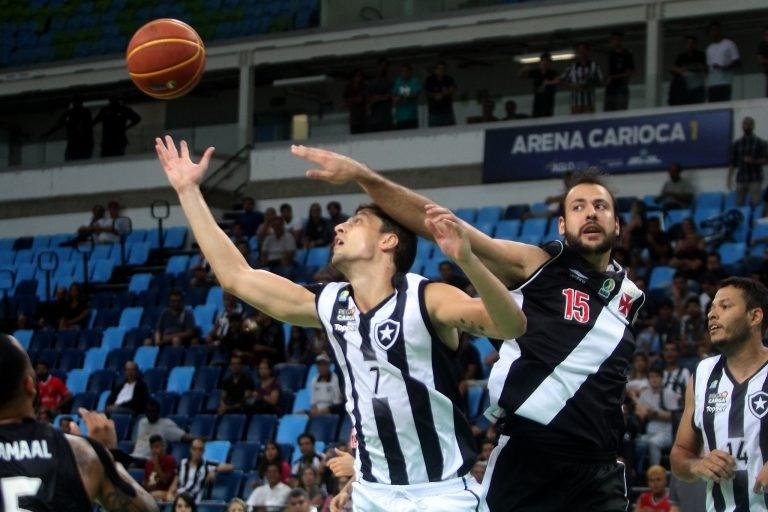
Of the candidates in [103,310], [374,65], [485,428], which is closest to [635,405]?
[485,428]

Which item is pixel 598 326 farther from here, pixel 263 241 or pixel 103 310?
pixel 103 310

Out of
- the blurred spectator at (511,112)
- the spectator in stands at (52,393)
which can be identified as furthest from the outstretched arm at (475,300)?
the blurred spectator at (511,112)

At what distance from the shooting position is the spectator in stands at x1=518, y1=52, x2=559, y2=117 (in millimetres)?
22438

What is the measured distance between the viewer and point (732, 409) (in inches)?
291

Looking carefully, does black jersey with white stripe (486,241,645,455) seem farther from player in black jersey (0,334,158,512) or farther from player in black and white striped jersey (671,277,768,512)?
player in black jersey (0,334,158,512)

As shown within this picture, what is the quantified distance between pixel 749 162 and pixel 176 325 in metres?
8.32

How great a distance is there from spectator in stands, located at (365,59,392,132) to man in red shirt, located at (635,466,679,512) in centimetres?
1220

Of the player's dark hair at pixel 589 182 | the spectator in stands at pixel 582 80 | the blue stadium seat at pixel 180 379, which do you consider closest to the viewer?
the player's dark hair at pixel 589 182

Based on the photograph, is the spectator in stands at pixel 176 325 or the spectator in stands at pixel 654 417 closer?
the spectator in stands at pixel 654 417

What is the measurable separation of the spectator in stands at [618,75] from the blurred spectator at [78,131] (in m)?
10.7

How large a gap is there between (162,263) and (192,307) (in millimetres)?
3264

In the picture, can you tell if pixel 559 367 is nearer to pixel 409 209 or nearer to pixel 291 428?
pixel 409 209

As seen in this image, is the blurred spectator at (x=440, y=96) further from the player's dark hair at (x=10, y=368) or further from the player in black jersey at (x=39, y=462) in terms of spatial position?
the player's dark hair at (x=10, y=368)

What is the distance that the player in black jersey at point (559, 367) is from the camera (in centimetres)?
616
